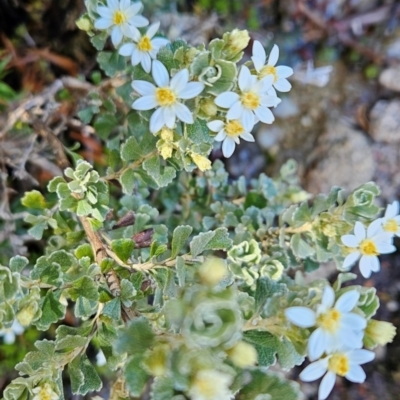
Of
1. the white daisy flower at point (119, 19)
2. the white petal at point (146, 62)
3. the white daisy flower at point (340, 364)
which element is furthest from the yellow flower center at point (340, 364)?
the white daisy flower at point (119, 19)

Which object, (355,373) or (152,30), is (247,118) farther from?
(355,373)

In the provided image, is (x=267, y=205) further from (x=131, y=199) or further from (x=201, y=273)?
(x=201, y=273)

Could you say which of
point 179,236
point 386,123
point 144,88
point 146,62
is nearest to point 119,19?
point 146,62

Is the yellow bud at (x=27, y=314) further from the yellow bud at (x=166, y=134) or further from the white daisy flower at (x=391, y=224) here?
the white daisy flower at (x=391, y=224)

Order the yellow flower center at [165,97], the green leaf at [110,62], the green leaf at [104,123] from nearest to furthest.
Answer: the yellow flower center at [165,97] → the green leaf at [110,62] → the green leaf at [104,123]

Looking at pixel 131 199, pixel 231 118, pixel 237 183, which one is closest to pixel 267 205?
pixel 237 183
